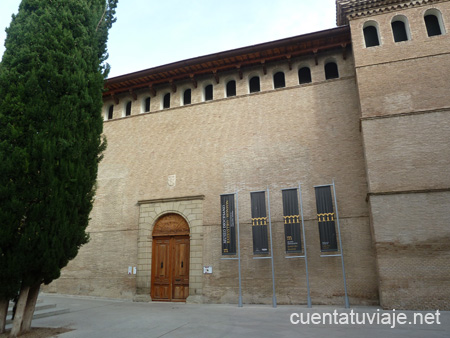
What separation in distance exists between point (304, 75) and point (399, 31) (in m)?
3.80

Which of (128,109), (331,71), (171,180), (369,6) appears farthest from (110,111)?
(369,6)

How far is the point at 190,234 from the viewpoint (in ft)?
44.5

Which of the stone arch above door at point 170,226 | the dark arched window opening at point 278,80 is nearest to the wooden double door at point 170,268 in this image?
the stone arch above door at point 170,226

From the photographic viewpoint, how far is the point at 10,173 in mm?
7098

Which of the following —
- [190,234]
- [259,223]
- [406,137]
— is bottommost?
[190,234]

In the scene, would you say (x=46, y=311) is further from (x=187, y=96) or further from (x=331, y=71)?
(x=331, y=71)

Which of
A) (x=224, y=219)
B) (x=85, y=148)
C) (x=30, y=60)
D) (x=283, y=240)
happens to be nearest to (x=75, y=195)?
(x=85, y=148)

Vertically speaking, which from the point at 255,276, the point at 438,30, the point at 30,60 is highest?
the point at 438,30

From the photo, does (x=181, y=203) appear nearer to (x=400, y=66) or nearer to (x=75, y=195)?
(x=75, y=195)

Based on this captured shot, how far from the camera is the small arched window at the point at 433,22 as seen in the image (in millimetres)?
12305

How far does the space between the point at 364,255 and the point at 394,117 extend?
4.83m

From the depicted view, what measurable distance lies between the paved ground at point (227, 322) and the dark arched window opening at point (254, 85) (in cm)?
882

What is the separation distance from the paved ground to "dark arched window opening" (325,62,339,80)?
8923 millimetres

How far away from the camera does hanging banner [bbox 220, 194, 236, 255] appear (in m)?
12.9
